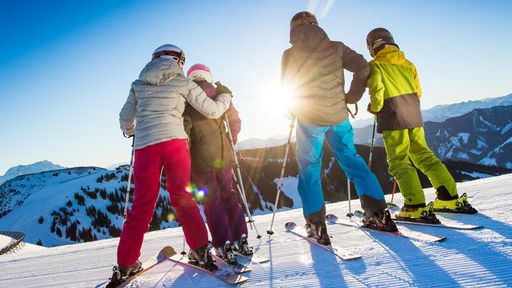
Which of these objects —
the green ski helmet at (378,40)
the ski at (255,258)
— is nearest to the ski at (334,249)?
the ski at (255,258)

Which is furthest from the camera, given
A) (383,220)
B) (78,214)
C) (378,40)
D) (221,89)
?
(78,214)

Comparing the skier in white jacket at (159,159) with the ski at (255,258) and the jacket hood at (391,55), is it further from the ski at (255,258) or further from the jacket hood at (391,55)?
the jacket hood at (391,55)

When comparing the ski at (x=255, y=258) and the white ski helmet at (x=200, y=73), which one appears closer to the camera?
the ski at (x=255, y=258)

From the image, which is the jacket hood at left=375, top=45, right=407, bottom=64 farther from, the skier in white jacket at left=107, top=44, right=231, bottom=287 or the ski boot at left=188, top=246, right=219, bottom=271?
the ski boot at left=188, top=246, right=219, bottom=271

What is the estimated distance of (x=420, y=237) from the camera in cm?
351

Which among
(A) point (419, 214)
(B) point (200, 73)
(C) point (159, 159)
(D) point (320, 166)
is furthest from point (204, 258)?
(A) point (419, 214)

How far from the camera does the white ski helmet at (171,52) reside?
12.5ft

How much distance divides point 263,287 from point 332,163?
210 ft

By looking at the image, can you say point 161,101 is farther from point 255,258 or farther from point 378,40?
point 378,40

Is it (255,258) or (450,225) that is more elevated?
(450,225)

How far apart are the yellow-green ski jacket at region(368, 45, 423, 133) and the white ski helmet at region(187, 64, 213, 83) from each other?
218 cm

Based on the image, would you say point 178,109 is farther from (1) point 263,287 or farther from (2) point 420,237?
(2) point 420,237

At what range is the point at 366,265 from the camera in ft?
9.64

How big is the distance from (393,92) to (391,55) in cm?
56
